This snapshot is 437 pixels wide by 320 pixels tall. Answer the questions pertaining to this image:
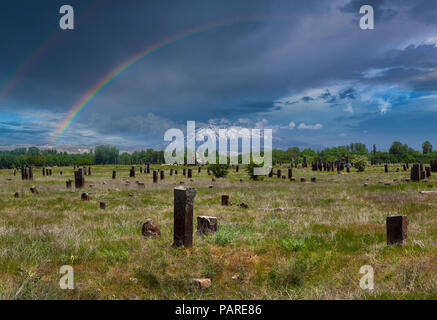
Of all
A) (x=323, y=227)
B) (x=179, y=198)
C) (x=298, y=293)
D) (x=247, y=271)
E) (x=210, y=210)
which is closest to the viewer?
(x=298, y=293)

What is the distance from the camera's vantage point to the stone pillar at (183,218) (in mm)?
7352

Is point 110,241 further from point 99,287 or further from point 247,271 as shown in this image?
point 247,271

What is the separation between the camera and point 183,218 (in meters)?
7.41

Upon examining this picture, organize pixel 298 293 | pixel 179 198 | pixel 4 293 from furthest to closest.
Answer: pixel 179 198
pixel 298 293
pixel 4 293

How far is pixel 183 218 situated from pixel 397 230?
5.44 m

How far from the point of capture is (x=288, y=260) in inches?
251

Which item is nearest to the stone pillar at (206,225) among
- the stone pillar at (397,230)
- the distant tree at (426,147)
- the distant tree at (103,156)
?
the stone pillar at (397,230)

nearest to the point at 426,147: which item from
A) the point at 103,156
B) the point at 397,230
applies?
the point at 103,156

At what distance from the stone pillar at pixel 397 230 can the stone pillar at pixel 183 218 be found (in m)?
5.12

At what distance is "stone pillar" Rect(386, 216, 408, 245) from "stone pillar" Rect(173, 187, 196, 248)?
5118 millimetres

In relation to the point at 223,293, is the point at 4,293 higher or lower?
higher

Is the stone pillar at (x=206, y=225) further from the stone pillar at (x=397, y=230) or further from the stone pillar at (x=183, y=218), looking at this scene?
the stone pillar at (x=397, y=230)

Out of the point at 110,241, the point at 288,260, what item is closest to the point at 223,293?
the point at 288,260

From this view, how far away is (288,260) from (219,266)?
1524mm
